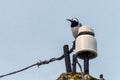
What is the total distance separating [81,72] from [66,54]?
3.30 feet

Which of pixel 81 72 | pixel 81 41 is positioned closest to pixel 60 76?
pixel 81 72

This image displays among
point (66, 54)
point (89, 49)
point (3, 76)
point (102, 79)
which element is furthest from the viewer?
point (3, 76)

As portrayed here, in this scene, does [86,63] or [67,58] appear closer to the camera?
[86,63]

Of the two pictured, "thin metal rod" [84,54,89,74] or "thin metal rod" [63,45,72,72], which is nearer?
"thin metal rod" [84,54,89,74]

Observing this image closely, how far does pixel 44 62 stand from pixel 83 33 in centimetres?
175

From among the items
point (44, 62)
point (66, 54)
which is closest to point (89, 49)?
point (66, 54)

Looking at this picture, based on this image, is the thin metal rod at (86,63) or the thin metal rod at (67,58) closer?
the thin metal rod at (86,63)

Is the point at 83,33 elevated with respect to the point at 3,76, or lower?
elevated

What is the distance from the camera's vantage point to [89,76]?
6801 mm

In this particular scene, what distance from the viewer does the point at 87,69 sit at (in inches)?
279

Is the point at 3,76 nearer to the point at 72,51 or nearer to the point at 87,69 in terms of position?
the point at 72,51

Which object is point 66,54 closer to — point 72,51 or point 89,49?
point 72,51

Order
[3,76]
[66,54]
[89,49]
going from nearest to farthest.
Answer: [89,49]
[66,54]
[3,76]

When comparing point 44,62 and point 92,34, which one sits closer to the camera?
point 92,34
